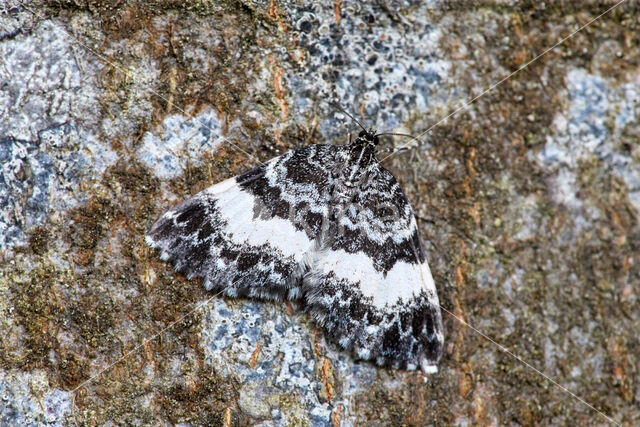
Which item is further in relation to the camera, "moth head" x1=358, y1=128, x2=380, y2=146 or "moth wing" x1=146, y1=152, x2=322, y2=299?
"moth head" x1=358, y1=128, x2=380, y2=146

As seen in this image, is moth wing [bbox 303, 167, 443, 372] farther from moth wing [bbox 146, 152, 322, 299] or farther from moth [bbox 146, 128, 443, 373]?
moth wing [bbox 146, 152, 322, 299]

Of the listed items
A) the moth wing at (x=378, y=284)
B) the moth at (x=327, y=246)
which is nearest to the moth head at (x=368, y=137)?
the moth at (x=327, y=246)

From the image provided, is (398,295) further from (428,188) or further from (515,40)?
(515,40)

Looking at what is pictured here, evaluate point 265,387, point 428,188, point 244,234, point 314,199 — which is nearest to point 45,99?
point 244,234

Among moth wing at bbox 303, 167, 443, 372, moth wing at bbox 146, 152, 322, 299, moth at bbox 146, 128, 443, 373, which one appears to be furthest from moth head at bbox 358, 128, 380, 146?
moth wing at bbox 146, 152, 322, 299

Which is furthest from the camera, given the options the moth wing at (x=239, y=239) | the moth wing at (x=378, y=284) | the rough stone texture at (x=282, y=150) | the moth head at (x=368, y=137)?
the moth head at (x=368, y=137)

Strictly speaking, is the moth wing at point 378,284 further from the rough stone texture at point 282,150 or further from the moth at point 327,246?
the rough stone texture at point 282,150

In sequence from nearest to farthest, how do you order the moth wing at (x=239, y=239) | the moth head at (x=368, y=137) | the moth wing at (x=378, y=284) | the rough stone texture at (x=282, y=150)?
the rough stone texture at (x=282, y=150), the moth wing at (x=239, y=239), the moth wing at (x=378, y=284), the moth head at (x=368, y=137)
